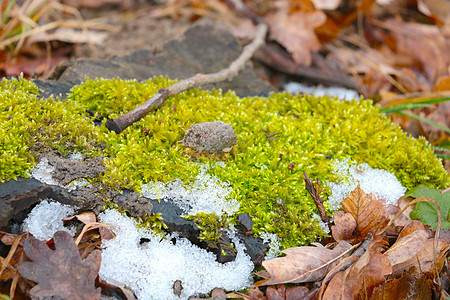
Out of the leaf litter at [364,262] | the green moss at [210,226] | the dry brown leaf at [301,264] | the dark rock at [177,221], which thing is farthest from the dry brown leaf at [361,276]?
the dark rock at [177,221]

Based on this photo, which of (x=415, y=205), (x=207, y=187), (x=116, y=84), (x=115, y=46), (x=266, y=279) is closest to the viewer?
(x=266, y=279)

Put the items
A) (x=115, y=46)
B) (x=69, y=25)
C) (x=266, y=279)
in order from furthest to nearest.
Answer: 1. (x=69, y=25)
2. (x=115, y=46)
3. (x=266, y=279)

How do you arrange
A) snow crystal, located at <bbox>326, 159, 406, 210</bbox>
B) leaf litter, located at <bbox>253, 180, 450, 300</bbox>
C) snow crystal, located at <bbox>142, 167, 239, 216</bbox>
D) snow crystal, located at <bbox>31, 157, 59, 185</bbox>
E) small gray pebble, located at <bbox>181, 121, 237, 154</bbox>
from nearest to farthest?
1. leaf litter, located at <bbox>253, 180, 450, 300</bbox>
2. snow crystal, located at <bbox>31, 157, 59, 185</bbox>
3. snow crystal, located at <bbox>142, 167, 239, 216</bbox>
4. small gray pebble, located at <bbox>181, 121, 237, 154</bbox>
5. snow crystal, located at <bbox>326, 159, 406, 210</bbox>

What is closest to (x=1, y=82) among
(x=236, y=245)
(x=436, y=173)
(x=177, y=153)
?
(x=177, y=153)

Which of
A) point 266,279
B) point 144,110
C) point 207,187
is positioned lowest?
point 266,279

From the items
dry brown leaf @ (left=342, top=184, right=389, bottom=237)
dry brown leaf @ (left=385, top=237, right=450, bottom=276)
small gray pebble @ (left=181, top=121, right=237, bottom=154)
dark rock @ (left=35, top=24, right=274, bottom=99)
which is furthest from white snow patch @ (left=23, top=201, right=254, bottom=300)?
dark rock @ (left=35, top=24, right=274, bottom=99)

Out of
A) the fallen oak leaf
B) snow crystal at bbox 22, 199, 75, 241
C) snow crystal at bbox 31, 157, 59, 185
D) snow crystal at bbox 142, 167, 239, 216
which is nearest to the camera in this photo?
the fallen oak leaf

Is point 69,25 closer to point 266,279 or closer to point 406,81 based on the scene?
point 266,279

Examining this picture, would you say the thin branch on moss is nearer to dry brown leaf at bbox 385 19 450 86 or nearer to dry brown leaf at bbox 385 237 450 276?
dry brown leaf at bbox 385 237 450 276
